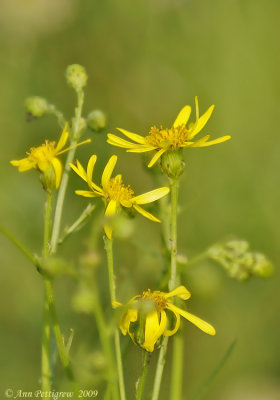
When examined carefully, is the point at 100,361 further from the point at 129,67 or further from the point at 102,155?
the point at 129,67

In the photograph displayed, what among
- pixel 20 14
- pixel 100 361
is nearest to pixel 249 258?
pixel 100 361

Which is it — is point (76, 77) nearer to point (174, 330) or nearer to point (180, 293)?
point (180, 293)

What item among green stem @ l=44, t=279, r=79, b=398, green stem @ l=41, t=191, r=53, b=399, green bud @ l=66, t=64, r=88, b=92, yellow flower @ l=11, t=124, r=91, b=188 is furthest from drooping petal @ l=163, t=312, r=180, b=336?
green bud @ l=66, t=64, r=88, b=92

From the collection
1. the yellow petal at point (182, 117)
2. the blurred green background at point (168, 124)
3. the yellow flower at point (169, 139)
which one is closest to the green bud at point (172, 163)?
the yellow flower at point (169, 139)

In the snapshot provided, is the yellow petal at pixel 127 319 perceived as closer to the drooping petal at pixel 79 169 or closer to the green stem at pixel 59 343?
the green stem at pixel 59 343

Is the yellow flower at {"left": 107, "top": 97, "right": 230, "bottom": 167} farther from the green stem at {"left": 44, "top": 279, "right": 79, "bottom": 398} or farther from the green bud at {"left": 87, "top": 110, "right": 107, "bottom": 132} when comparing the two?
the green stem at {"left": 44, "top": 279, "right": 79, "bottom": 398}

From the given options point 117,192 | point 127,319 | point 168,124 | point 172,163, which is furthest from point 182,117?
point 168,124
